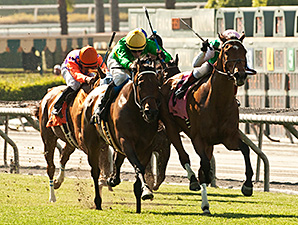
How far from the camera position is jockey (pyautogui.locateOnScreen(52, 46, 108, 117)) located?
11.6m

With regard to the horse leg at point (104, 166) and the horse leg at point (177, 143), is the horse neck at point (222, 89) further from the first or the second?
the horse leg at point (104, 166)

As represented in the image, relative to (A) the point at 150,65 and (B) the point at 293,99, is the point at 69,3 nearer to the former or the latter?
(B) the point at 293,99

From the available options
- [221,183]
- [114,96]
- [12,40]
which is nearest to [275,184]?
[221,183]

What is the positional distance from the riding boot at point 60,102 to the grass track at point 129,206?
1037mm

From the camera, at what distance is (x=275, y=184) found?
1563 cm

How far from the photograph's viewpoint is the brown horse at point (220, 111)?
31.3 feet

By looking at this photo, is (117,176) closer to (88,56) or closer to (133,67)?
(133,67)

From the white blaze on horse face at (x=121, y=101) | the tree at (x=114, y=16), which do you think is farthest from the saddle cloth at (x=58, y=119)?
the tree at (x=114, y=16)

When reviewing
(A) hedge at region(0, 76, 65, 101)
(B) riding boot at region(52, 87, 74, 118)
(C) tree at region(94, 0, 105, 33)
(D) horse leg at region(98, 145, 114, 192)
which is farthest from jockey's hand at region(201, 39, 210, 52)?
(C) tree at region(94, 0, 105, 33)

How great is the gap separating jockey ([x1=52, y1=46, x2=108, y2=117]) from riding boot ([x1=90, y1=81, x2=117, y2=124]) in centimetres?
125

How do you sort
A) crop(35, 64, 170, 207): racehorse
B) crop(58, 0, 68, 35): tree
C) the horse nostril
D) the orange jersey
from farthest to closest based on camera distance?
crop(58, 0, 68, 35): tree → the orange jersey → crop(35, 64, 170, 207): racehorse → the horse nostril

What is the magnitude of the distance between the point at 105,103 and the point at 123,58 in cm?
57

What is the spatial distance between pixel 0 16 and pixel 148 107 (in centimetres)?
5541

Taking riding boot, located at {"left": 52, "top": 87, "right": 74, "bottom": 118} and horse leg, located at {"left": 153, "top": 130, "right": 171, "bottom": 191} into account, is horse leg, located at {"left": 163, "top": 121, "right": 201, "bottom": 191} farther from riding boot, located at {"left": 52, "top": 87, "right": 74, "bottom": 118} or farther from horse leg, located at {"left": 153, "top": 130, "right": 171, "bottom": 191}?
riding boot, located at {"left": 52, "top": 87, "right": 74, "bottom": 118}
